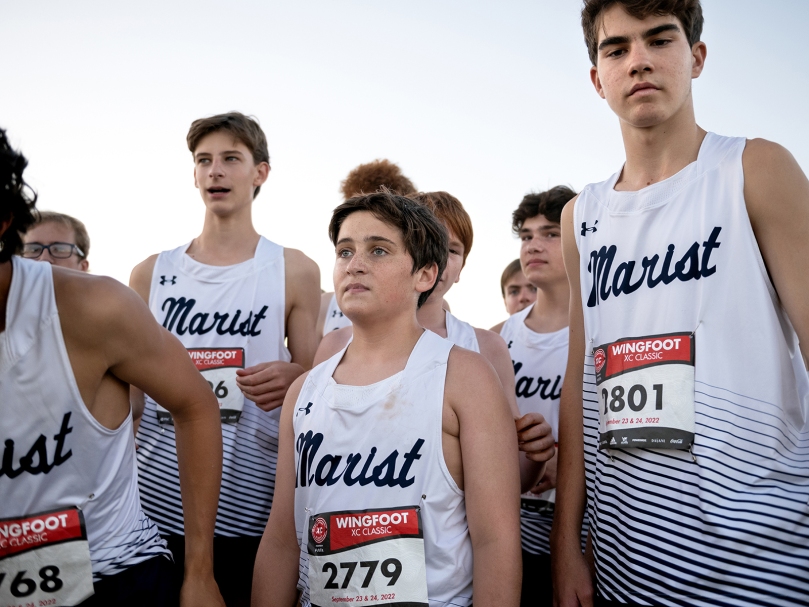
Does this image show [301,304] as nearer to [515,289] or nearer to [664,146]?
[664,146]

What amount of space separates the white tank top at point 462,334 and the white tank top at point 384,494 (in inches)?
28.4

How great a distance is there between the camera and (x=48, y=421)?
2227 mm

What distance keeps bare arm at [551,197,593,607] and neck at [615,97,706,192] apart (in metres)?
0.34

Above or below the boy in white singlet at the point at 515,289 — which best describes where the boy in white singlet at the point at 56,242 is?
below

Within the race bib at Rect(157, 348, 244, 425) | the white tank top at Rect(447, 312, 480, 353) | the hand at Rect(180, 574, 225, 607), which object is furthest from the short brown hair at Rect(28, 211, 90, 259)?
the hand at Rect(180, 574, 225, 607)

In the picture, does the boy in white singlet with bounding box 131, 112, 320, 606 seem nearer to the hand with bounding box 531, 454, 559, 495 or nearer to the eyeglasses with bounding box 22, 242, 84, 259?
the eyeglasses with bounding box 22, 242, 84, 259

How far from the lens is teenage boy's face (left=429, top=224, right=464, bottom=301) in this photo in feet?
12.4

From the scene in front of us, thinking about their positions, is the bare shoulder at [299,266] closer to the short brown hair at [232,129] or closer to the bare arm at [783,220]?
the short brown hair at [232,129]

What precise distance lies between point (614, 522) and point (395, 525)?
2.46 feet

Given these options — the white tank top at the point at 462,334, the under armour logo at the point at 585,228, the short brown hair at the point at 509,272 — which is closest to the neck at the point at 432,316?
the white tank top at the point at 462,334

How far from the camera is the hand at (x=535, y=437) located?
115 inches

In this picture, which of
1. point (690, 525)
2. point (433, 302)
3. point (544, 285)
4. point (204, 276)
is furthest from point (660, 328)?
point (204, 276)

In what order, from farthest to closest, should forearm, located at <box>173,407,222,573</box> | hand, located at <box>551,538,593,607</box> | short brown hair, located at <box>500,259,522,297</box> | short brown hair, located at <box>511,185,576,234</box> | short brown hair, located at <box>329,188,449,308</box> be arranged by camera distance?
short brown hair, located at <box>500,259,522,297</box> → short brown hair, located at <box>511,185,576,234</box> → short brown hair, located at <box>329,188,449,308</box> → hand, located at <box>551,538,593,607</box> → forearm, located at <box>173,407,222,573</box>

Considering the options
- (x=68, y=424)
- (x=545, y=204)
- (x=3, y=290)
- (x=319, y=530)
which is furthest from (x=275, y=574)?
(x=545, y=204)
